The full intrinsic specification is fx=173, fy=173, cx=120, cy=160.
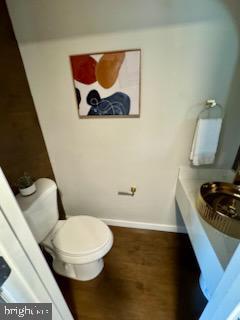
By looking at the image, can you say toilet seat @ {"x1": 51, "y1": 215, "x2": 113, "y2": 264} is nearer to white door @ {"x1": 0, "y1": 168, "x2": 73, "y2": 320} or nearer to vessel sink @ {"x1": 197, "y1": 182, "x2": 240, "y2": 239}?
white door @ {"x1": 0, "y1": 168, "x2": 73, "y2": 320}

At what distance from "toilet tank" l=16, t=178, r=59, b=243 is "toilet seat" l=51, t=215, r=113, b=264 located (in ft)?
0.32

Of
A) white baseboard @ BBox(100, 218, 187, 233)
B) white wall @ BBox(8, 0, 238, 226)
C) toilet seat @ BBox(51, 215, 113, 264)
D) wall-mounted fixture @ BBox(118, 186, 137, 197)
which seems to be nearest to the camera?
white wall @ BBox(8, 0, 238, 226)

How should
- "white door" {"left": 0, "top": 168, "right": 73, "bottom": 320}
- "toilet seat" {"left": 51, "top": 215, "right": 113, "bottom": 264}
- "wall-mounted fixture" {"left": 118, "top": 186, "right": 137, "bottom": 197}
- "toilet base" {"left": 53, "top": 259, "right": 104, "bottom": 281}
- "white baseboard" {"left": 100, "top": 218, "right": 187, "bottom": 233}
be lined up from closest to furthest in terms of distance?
1. "white door" {"left": 0, "top": 168, "right": 73, "bottom": 320}
2. "toilet seat" {"left": 51, "top": 215, "right": 113, "bottom": 264}
3. "toilet base" {"left": 53, "top": 259, "right": 104, "bottom": 281}
4. "wall-mounted fixture" {"left": 118, "top": 186, "right": 137, "bottom": 197}
5. "white baseboard" {"left": 100, "top": 218, "right": 187, "bottom": 233}

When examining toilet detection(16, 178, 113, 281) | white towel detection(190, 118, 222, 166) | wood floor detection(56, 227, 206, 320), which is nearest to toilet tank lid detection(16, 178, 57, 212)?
toilet detection(16, 178, 113, 281)

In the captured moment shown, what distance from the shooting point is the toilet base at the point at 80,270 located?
138cm

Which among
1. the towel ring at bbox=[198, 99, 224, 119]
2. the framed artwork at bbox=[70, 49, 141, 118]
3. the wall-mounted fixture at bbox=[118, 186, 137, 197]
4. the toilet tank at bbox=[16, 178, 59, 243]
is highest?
the framed artwork at bbox=[70, 49, 141, 118]

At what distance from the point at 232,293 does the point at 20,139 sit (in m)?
1.44

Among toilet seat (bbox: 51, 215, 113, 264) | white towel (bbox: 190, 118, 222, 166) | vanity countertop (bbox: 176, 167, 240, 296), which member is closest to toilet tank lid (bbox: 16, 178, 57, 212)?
toilet seat (bbox: 51, 215, 113, 264)

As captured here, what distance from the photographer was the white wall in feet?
3.54

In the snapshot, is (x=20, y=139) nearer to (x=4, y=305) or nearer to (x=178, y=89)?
(x=4, y=305)

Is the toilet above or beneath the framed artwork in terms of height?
beneath

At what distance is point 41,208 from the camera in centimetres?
125

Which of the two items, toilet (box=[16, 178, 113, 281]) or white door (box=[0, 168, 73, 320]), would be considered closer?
white door (box=[0, 168, 73, 320])

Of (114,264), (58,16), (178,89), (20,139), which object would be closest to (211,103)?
(178,89)
